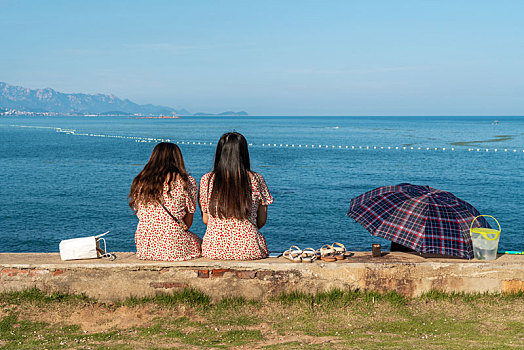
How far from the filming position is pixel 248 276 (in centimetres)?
689

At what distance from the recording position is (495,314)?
22.1ft

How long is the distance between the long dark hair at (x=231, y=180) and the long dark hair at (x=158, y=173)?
1.56 ft

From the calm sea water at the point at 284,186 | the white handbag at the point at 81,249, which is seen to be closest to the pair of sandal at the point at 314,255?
the white handbag at the point at 81,249

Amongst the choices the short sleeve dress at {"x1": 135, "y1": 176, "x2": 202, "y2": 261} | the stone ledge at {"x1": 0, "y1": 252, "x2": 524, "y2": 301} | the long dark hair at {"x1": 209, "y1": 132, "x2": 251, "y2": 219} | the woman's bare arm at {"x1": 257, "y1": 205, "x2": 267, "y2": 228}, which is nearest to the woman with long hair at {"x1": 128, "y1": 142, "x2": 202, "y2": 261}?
the short sleeve dress at {"x1": 135, "y1": 176, "x2": 202, "y2": 261}

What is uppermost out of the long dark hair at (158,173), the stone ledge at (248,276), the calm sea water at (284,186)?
the long dark hair at (158,173)

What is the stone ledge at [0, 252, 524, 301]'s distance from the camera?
22.5ft

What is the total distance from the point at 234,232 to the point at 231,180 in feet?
2.60

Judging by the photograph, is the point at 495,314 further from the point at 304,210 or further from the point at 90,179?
the point at 90,179

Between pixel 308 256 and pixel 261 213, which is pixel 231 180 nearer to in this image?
pixel 261 213

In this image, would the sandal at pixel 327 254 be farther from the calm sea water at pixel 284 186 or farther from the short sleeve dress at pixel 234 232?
the calm sea water at pixel 284 186

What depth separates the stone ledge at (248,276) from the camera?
6871mm

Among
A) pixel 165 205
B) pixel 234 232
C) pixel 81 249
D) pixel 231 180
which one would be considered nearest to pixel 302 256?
pixel 234 232

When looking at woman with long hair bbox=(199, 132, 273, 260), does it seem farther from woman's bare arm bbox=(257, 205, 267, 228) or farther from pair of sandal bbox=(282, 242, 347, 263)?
pair of sandal bbox=(282, 242, 347, 263)

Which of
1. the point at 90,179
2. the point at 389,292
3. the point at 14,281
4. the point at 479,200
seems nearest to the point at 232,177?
the point at 389,292
